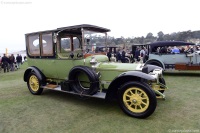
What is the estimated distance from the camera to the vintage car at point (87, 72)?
Answer: 3873mm

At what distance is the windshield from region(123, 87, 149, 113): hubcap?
1.74m

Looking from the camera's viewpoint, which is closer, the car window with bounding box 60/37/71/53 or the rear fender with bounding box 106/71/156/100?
the rear fender with bounding box 106/71/156/100

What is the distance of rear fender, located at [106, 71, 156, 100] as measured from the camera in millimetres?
3862

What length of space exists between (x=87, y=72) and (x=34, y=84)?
2521mm

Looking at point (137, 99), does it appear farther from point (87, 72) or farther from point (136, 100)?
point (87, 72)

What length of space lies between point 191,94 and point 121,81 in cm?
252

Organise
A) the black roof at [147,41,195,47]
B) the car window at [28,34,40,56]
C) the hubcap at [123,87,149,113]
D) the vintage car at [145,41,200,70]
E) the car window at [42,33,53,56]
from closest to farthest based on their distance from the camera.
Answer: the hubcap at [123,87,149,113] → the car window at [42,33,53,56] → the car window at [28,34,40,56] → the vintage car at [145,41,200,70] → the black roof at [147,41,195,47]

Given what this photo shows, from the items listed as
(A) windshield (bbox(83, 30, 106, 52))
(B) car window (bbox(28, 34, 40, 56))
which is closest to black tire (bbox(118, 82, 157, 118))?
(A) windshield (bbox(83, 30, 106, 52))

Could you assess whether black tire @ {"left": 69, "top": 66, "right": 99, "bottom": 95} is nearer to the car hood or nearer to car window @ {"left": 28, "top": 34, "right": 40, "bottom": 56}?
the car hood

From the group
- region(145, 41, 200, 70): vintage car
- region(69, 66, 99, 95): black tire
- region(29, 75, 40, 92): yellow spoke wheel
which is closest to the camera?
region(69, 66, 99, 95): black tire

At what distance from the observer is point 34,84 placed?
6062 millimetres

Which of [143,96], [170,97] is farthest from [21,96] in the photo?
[170,97]

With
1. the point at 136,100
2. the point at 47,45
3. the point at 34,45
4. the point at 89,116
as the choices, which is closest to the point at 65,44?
the point at 47,45

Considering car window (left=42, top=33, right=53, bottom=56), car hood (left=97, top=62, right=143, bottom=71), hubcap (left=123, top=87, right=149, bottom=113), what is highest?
car window (left=42, top=33, right=53, bottom=56)
